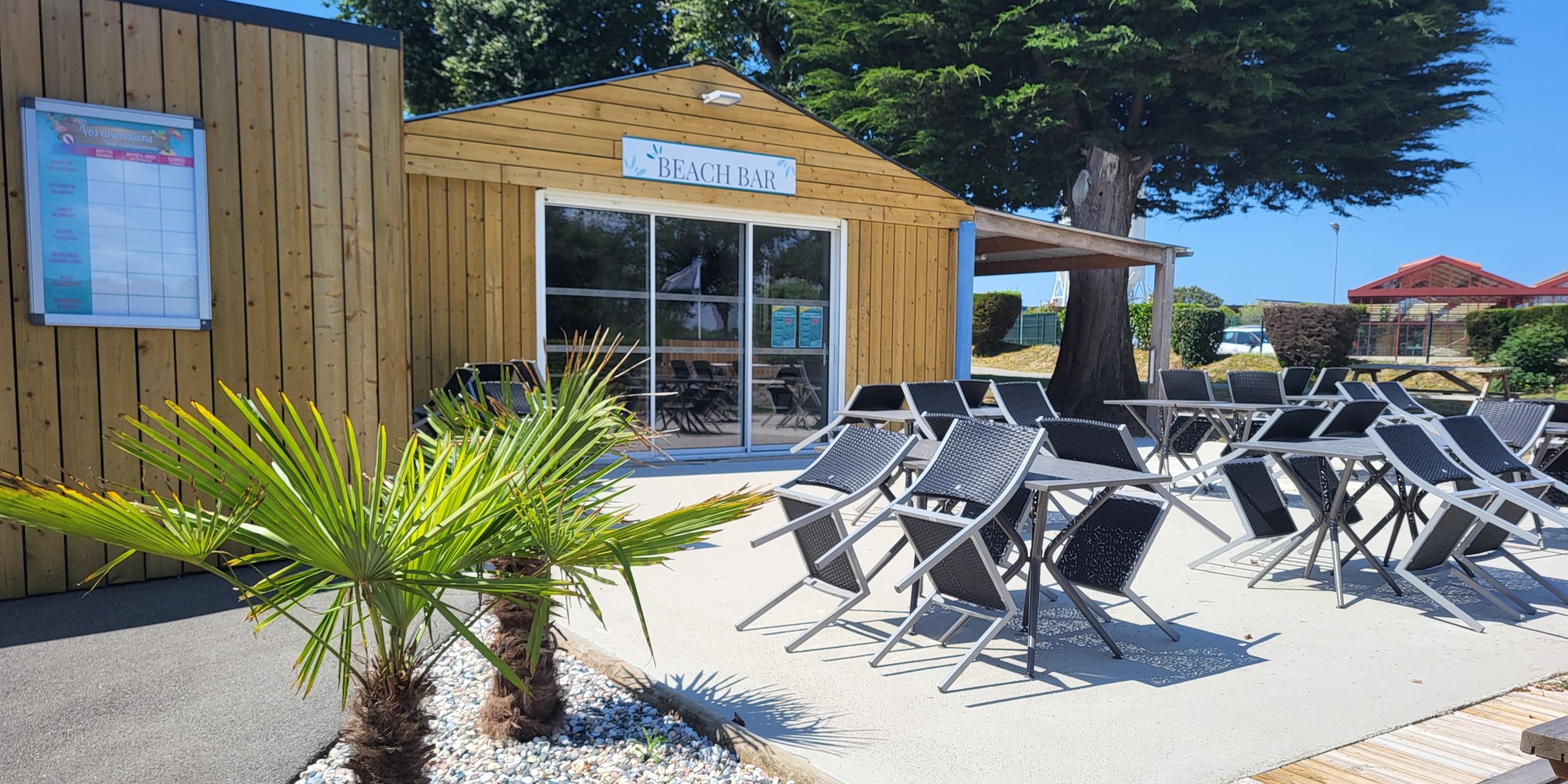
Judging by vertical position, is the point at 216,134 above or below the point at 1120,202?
below

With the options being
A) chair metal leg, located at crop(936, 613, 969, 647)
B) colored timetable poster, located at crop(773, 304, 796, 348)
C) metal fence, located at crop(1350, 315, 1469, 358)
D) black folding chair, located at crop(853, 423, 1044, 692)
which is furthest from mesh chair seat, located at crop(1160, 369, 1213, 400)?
metal fence, located at crop(1350, 315, 1469, 358)

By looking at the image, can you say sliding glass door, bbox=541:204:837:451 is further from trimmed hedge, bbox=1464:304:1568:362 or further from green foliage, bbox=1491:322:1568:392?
trimmed hedge, bbox=1464:304:1568:362

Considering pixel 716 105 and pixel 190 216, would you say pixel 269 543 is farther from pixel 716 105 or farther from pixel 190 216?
pixel 716 105

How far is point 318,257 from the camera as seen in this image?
4824 millimetres

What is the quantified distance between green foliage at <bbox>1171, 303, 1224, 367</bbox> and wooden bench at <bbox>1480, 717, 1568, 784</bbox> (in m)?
23.5

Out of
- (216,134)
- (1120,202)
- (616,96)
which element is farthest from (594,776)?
(1120,202)

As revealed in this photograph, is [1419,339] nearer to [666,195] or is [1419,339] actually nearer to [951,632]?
[666,195]

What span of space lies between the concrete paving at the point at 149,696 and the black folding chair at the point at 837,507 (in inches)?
65.5

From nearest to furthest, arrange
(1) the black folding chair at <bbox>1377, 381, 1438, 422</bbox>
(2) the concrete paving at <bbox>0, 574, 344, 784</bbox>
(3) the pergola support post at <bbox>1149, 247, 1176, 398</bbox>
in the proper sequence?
(2) the concrete paving at <bbox>0, 574, 344, 784</bbox> < (1) the black folding chair at <bbox>1377, 381, 1438, 422</bbox> < (3) the pergola support post at <bbox>1149, 247, 1176, 398</bbox>

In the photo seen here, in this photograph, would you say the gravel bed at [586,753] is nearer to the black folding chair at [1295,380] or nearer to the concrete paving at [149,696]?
the concrete paving at [149,696]

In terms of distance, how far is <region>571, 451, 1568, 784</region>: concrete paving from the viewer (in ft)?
8.89

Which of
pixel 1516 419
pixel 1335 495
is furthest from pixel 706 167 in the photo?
pixel 1516 419

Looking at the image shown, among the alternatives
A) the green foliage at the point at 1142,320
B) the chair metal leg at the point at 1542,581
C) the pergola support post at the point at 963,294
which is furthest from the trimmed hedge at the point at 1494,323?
the chair metal leg at the point at 1542,581

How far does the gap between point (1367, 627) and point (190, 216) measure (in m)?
5.49
